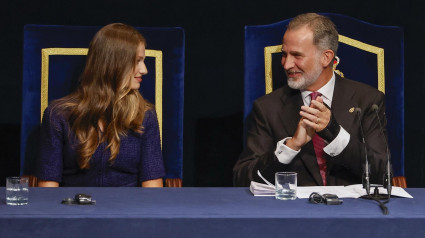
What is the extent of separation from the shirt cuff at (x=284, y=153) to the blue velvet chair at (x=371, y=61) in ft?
1.28

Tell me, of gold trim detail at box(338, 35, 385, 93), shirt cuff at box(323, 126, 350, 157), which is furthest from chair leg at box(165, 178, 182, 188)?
gold trim detail at box(338, 35, 385, 93)

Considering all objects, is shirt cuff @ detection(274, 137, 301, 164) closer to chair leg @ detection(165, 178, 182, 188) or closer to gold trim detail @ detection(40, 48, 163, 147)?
chair leg @ detection(165, 178, 182, 188)

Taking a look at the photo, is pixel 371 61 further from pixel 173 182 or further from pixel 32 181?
pixel 32 181

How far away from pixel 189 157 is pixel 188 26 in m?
0.64

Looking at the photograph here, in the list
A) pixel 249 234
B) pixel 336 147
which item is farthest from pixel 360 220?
pixel 336 147

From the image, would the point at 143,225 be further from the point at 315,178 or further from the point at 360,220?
the point at 315,178

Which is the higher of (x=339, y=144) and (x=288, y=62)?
(x=288, y=62)

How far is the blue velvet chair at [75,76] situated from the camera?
2609mm

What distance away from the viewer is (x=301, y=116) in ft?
8.26

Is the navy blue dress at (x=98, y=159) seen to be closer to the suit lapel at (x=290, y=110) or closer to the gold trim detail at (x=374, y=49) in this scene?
the suit lapel at (x=290, y=110)

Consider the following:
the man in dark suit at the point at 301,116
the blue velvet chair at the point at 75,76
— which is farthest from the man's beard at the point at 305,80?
the blue velvet chair at the point at 75,76

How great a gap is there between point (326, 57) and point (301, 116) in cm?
26

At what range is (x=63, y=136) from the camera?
7.78ft

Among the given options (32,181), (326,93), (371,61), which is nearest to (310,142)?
(326,93)
